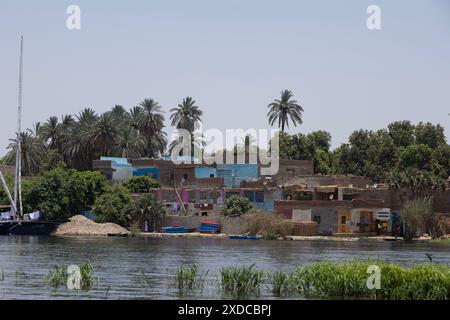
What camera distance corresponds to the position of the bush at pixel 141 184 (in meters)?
93.6

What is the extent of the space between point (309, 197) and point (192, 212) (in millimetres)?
11338

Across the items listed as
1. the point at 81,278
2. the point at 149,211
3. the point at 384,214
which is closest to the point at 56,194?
the point at 149,211

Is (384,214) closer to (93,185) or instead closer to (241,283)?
(93,185)

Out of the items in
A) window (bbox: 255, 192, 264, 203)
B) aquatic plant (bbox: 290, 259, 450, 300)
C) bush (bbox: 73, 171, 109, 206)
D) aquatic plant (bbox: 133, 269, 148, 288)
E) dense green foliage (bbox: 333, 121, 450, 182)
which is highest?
dense green foliage (bbox: 333, 121, 450, 182)

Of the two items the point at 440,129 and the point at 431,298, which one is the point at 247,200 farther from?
the point at 431,298

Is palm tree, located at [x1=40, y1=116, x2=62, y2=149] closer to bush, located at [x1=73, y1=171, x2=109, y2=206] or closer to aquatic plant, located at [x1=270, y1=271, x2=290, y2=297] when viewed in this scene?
bush, located at [x1=73, y1=171, x2=109, y2=206]

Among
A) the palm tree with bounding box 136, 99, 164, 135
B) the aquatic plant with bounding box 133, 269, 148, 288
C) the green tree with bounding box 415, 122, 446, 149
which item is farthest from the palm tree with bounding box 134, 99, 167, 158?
the aquatic plant with bounding box 133, 269, 148, 288

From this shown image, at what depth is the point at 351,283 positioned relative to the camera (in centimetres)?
3189

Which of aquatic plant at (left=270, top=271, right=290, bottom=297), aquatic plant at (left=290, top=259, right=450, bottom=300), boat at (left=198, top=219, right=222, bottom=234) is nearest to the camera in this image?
aquatic plant at (left=290, top=259, right=450, bottom=300)

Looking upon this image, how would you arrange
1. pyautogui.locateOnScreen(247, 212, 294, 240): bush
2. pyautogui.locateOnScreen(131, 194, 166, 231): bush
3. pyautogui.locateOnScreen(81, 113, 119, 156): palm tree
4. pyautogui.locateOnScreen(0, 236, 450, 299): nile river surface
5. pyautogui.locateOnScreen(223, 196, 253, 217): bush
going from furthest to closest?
pyautogui.locateOnScreen(81, 113, 119, 156): palm tree → pyautogui.locateOnScreen(131, 194, 166, 231): bush → pyautogui.locateOnScreen(223, 196, 253, 217): bush → pyautogui.locateOnScreen(247, 212, 294, 240): bush → pyautogui.locateOnScreen(0, 236, 450, 299): nile river surface

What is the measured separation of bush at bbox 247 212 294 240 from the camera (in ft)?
269

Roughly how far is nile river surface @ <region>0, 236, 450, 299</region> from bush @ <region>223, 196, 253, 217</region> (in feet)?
20.9

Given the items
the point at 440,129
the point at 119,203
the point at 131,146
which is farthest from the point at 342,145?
the point at 119,203
